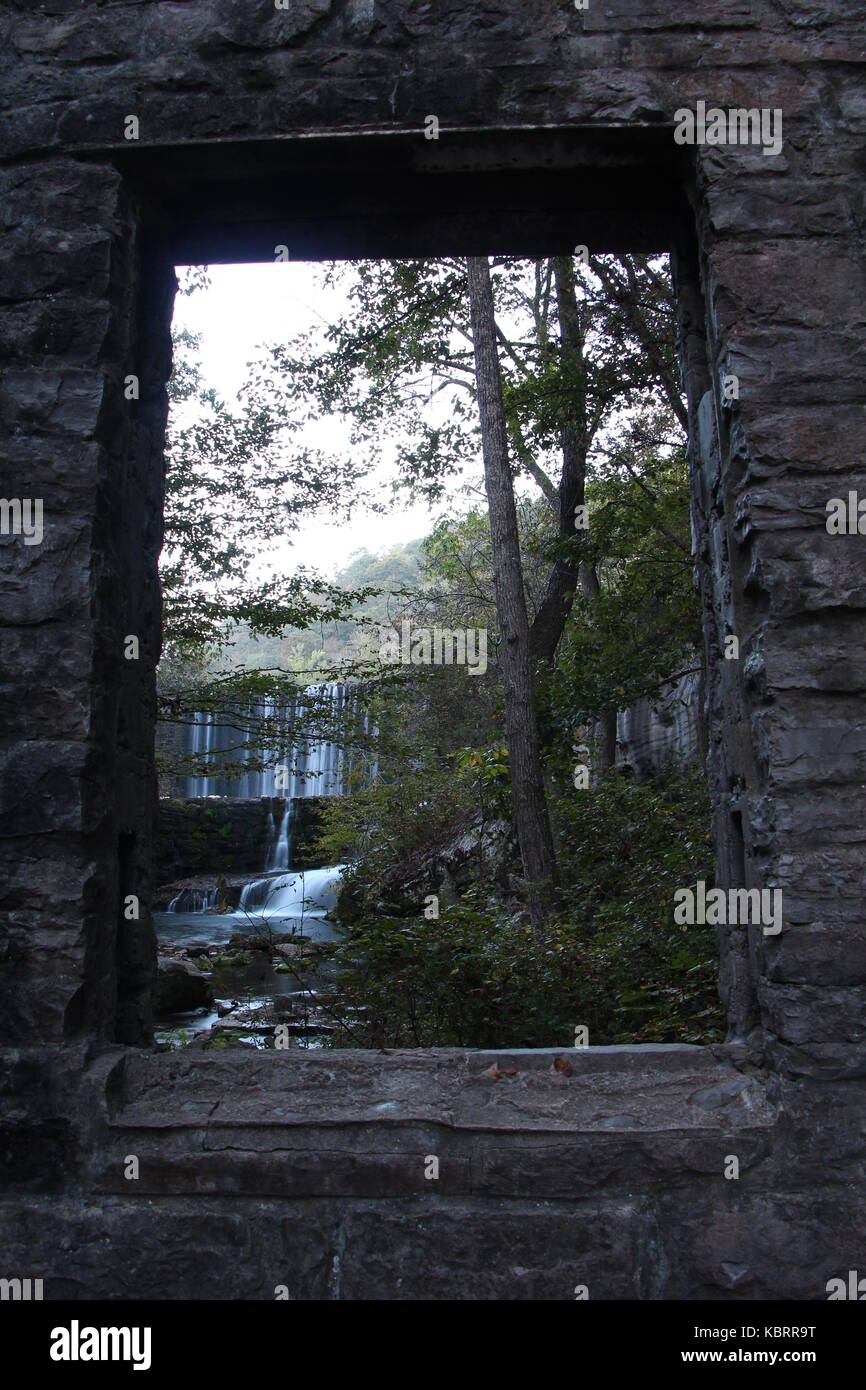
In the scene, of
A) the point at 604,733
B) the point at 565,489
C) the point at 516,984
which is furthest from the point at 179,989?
the point at 604,733

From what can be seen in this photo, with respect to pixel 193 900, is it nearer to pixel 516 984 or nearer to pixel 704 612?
pixel 516 984

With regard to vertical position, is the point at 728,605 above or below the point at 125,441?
below

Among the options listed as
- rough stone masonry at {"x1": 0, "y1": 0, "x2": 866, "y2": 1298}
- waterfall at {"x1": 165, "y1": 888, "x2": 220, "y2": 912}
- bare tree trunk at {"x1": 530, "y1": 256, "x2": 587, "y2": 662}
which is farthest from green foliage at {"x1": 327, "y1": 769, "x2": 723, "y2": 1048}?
waterfall at {"x1": 165, "y1": 888, "x2": 220, "y2": 912}

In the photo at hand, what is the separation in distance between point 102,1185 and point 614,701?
18.1 feet

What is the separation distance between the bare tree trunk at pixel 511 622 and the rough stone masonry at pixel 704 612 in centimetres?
476

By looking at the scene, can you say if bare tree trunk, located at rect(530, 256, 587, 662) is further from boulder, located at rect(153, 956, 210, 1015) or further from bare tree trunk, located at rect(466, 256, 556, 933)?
boulder, located at rect(153, 956, 210, 1015)

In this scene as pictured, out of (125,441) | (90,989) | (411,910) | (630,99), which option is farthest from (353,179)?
(411,910)

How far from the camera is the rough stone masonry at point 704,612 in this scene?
2119mm

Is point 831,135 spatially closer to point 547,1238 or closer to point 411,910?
point 547,1238

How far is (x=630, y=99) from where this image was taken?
8.07 ft

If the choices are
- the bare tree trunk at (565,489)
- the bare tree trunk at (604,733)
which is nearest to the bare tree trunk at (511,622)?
the bare tree trunk at (565,489)

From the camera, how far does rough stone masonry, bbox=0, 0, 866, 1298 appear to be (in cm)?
212

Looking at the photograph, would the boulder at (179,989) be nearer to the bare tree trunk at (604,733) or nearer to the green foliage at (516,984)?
the green foliage at (516,984)

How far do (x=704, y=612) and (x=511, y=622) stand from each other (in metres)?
5.19
